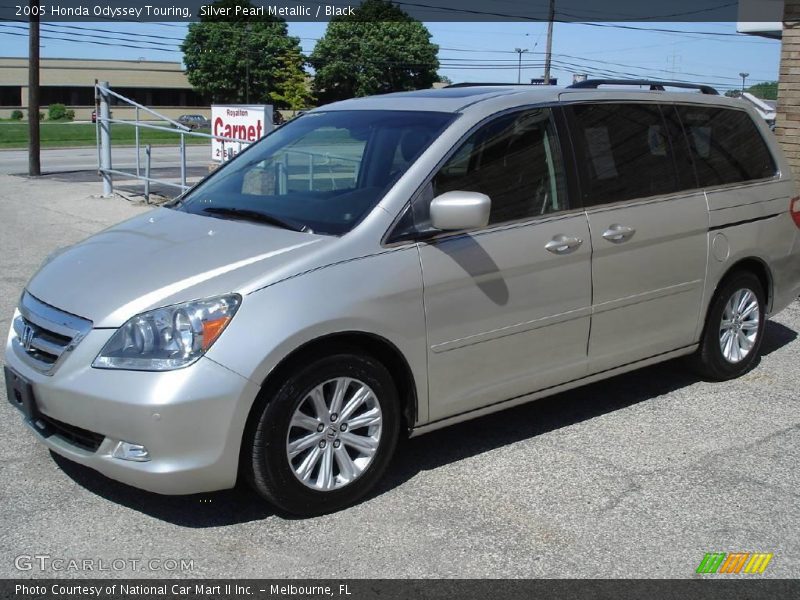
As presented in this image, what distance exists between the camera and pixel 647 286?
503 centimetres

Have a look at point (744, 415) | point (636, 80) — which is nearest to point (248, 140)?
point (636, 80)

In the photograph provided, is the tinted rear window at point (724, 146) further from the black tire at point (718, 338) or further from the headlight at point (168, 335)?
the headlight at point (168, 335)

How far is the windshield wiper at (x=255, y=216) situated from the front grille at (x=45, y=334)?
99 cm

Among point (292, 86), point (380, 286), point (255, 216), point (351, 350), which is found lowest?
point (351, 350)

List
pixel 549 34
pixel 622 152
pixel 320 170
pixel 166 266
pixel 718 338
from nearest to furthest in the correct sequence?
pixel 166 266
pixel 320 170
pixel 622 152
pixel 718 338
pixel 549 34

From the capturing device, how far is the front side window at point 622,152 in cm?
485

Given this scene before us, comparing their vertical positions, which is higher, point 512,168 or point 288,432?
point 512,168

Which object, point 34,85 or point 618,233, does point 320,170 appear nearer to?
point 618,233

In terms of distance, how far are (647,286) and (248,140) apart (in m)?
9.25

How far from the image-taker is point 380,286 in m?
3.95

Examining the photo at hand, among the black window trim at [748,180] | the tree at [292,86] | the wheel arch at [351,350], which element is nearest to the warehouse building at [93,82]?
the tree at [292,86]

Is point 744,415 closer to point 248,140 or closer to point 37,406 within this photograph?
point 37,406

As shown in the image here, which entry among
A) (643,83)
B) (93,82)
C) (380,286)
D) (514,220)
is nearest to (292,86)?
(93,82)

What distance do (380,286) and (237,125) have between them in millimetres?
10528
